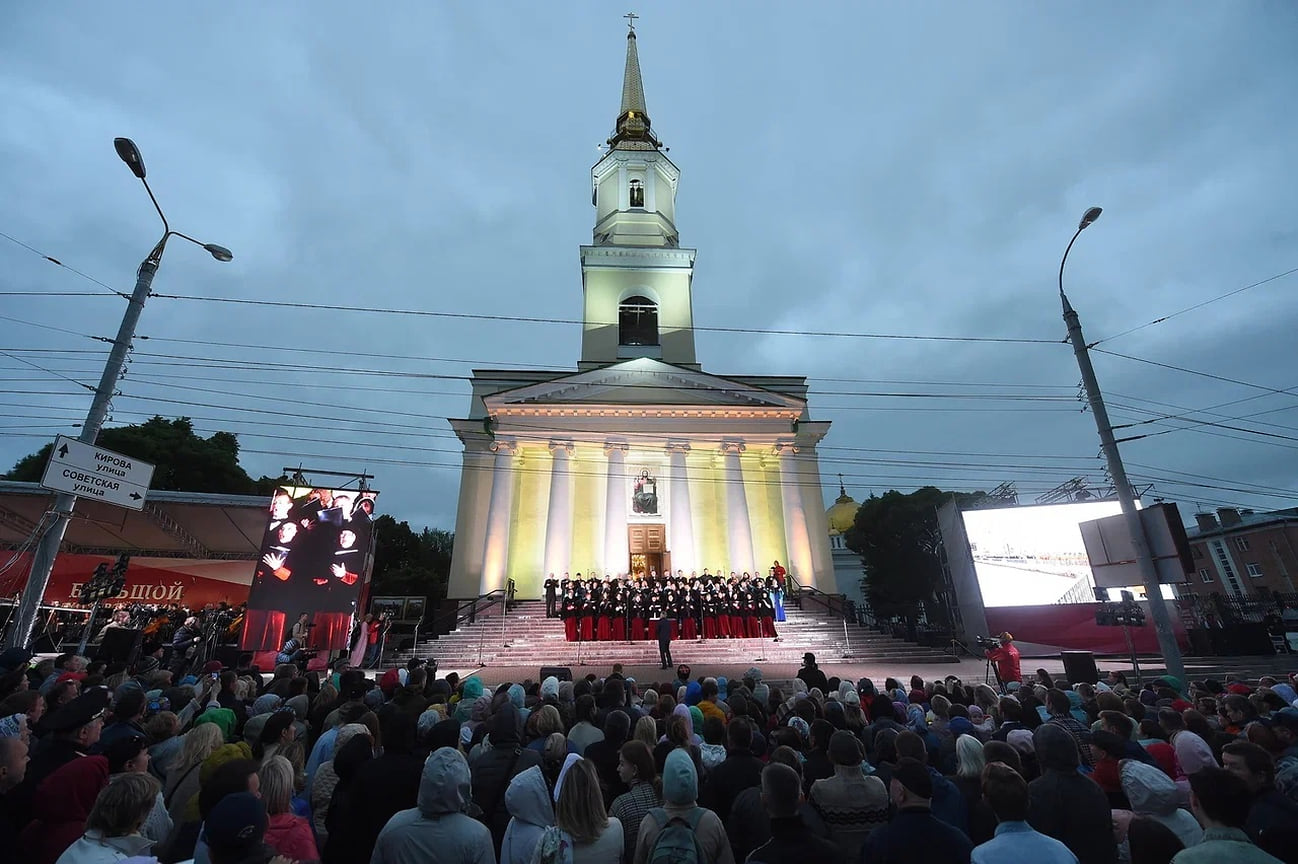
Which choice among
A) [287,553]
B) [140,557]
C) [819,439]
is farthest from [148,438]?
[819,439]

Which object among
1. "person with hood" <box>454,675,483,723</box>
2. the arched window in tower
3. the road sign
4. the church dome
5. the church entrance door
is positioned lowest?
"person with hood" <box>454,675,483,723</box>

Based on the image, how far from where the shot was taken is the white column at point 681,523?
74.3 feet

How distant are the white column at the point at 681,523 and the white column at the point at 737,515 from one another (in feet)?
5.21

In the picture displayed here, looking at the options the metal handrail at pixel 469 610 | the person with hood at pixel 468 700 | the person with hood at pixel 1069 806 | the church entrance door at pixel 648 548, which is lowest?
the person with hood at pixel 1069 806

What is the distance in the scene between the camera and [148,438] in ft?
103

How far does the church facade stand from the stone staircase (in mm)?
3700

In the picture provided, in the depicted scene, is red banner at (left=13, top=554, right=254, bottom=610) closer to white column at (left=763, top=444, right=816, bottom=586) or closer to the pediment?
the pediment

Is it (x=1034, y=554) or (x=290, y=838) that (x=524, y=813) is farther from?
(x=1034, y=554)

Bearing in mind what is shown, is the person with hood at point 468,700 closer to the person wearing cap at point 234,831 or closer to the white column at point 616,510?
the person wearing cap at point 234,831

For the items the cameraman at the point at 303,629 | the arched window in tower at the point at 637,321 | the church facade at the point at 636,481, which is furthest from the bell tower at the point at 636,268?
the cameraman at the point at 303,629

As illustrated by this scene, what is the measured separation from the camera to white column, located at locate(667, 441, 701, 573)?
74.3ft

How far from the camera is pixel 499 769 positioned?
4.08 metres

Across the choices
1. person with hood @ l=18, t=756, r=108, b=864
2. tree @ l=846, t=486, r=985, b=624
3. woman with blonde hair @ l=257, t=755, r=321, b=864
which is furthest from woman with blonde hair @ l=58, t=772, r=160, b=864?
tree @ l=846, t=486, r=985, b=624

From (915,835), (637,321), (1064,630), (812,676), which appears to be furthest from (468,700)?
(637,321)
